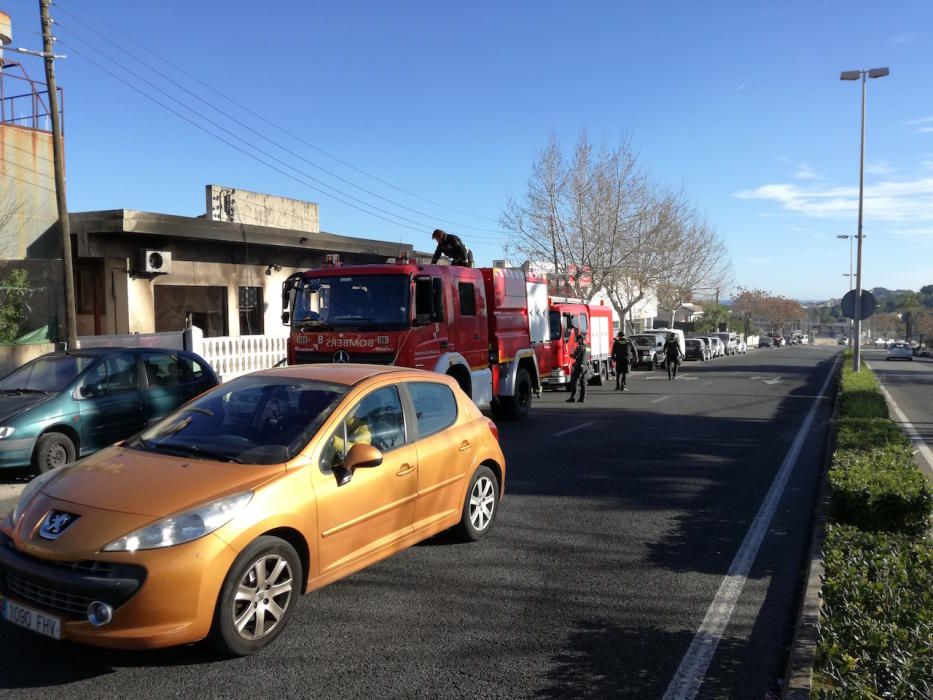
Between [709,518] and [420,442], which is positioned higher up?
[420,442]

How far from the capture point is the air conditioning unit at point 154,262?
60.0 ft

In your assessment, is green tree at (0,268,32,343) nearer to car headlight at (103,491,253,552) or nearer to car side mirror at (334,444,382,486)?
car side mirror at (334,444,382,486)

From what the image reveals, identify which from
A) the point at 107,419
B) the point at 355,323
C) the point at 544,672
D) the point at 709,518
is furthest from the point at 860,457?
the point at 107,419

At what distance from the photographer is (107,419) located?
9.23m

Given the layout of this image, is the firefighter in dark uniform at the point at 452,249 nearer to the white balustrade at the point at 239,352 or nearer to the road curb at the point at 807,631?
the white balustrade at the point at 239,352

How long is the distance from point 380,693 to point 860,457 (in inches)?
256

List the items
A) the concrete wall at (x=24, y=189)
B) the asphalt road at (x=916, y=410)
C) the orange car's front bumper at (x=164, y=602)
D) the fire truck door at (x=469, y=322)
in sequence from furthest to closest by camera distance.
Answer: the concrete wall at (x=24, y=189) < the fire truck door at (x=469, y=322) < the asphalt road at (x=916, y=410) < the orange car's front bumper at (x=164, y=602)

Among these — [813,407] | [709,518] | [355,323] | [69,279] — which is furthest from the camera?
[813,407]

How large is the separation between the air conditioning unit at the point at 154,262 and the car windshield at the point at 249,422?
14100 millimetres

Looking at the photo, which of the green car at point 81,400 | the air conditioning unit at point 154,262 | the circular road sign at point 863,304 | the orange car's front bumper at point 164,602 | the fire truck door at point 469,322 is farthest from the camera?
the circular road sign at point 863,304

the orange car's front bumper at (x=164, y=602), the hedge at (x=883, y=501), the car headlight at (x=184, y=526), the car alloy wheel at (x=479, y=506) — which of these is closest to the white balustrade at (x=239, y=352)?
the car alloy wheel at (x=479, y=506)

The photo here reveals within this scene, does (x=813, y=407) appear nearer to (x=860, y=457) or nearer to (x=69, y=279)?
(x=860, y=457)

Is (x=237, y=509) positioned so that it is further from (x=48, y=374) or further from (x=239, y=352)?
(x=239, y=352)

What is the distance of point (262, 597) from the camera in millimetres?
4211
